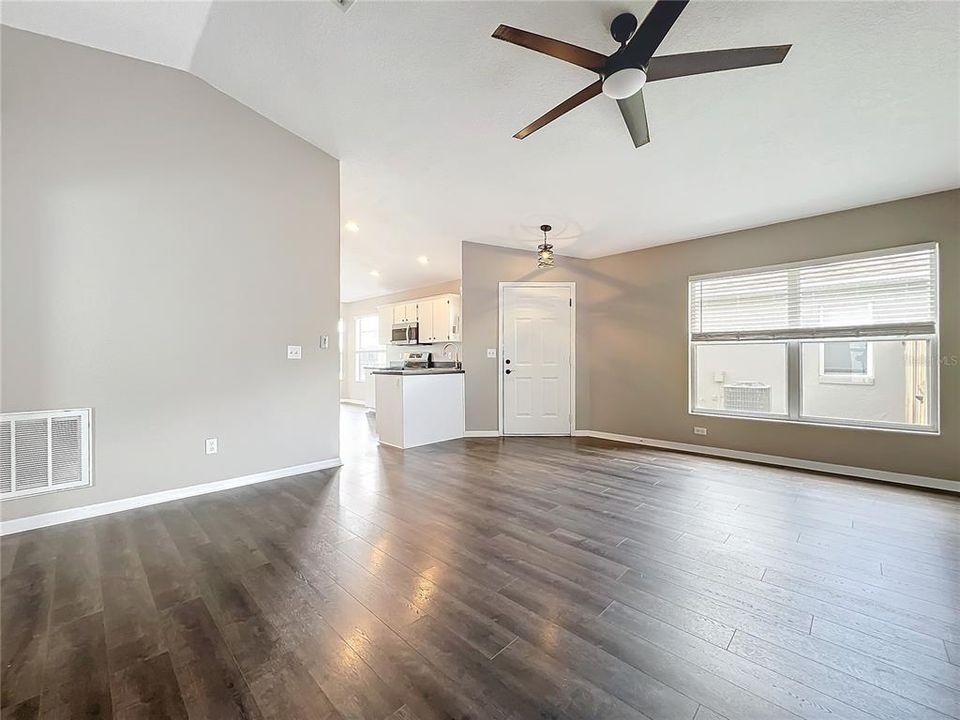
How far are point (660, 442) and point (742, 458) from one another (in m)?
0.93

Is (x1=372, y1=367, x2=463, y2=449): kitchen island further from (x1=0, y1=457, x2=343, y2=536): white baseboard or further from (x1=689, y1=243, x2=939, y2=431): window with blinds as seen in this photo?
(x1=689, y1=243, x2=939, y2=431): window with blinds

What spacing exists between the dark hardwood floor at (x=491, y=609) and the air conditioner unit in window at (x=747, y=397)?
141 cm

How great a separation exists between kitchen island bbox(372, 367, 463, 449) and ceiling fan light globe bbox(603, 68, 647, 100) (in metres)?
3.72

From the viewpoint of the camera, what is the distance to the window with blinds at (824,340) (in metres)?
3.61

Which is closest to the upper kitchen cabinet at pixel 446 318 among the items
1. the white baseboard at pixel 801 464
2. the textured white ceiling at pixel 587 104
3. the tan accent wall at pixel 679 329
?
the tan accent wall at pixel 679 329

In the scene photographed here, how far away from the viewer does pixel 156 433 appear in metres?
3.08

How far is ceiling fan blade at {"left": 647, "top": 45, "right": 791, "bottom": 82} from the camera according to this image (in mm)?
1812

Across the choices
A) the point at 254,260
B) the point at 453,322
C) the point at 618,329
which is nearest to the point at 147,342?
the point at 254,260

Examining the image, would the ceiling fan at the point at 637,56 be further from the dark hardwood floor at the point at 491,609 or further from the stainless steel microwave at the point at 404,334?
the stainless steel microwave at the point at 404,334

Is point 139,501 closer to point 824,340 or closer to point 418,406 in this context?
point 418,406

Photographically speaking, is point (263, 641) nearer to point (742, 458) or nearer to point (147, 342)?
point (147, 342)

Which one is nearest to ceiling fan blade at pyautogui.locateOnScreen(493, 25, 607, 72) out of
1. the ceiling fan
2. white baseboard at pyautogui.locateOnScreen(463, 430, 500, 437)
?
the ceiling fan

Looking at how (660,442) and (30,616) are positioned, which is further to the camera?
(660,442)

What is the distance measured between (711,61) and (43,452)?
15.2 ft
